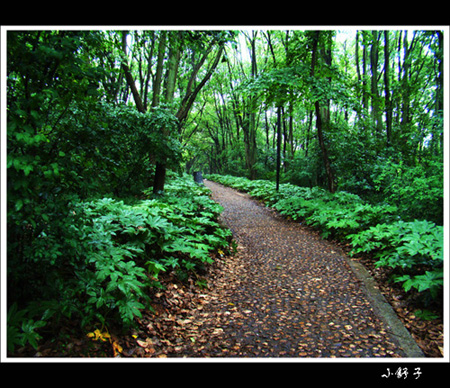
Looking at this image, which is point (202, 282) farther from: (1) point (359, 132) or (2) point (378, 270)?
(1) point (359, 132)

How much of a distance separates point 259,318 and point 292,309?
1.67 ft

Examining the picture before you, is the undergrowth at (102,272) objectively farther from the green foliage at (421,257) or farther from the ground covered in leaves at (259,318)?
→ the green foliage at (421,257)

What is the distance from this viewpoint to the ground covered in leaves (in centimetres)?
263

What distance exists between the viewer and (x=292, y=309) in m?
3.51

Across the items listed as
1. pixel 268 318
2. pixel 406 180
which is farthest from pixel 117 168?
pixel 406 180

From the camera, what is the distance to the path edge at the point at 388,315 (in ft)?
8.66

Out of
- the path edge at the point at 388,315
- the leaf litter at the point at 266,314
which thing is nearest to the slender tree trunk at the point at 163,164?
the leaf litter at the point at 266,314

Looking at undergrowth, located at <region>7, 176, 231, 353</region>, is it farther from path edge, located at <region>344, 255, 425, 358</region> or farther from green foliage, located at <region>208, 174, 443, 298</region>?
green foliage, located at <region>208, 174, 443, 298</region>

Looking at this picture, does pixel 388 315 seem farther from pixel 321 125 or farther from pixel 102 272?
pixel 321 125

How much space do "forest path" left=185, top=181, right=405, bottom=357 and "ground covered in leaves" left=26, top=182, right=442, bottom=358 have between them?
0.03 feet

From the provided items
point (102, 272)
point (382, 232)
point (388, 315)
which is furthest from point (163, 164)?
point (388, 315)

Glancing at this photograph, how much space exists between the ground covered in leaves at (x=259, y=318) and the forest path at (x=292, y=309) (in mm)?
10

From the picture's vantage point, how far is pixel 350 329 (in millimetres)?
3002

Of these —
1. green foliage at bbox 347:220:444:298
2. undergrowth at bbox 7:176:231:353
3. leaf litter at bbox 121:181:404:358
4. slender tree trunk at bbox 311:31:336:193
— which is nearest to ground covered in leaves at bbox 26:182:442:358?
leaf litter at bbox 121:181:404:358
